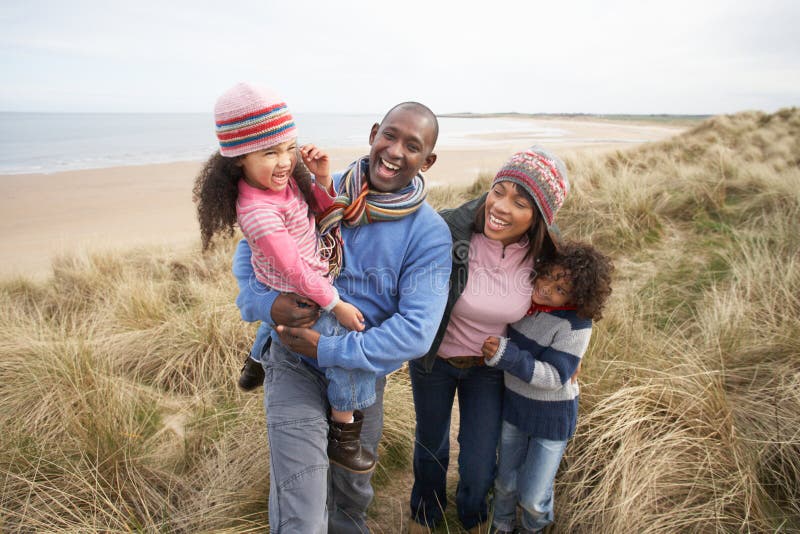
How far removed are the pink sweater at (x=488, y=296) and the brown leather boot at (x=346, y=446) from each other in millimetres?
544

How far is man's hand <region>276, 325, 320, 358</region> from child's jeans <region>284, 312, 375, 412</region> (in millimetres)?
67

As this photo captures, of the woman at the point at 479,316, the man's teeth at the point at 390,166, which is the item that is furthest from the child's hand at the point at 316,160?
the woman at the point at 479,316

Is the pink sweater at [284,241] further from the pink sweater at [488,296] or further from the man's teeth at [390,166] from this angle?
the pink sweater at [488,296]

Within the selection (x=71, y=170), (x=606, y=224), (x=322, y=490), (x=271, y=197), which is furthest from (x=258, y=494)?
(x=71, y=170)

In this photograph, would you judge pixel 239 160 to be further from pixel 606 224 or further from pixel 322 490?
pixel 606 224

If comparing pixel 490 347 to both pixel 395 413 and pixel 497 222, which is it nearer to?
pixel 497 222

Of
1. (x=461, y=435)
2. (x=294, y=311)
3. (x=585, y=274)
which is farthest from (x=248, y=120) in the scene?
(x=461, y=435)

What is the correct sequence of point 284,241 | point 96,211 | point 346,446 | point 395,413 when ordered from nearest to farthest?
point 284,241 < point 346,446 < point 395,413 < point 96,211

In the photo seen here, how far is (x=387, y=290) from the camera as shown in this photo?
6.40 feet

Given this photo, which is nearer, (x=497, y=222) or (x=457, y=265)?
(x=497, y=222)

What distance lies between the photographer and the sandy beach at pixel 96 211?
7.48m

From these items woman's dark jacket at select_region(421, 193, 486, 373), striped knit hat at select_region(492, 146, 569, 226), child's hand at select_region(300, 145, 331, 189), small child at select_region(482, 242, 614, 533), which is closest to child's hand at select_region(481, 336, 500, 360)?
small child at select_region(482, 242, 614, 533)

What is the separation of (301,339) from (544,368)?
3.29 feet

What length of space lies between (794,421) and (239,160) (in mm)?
2859
